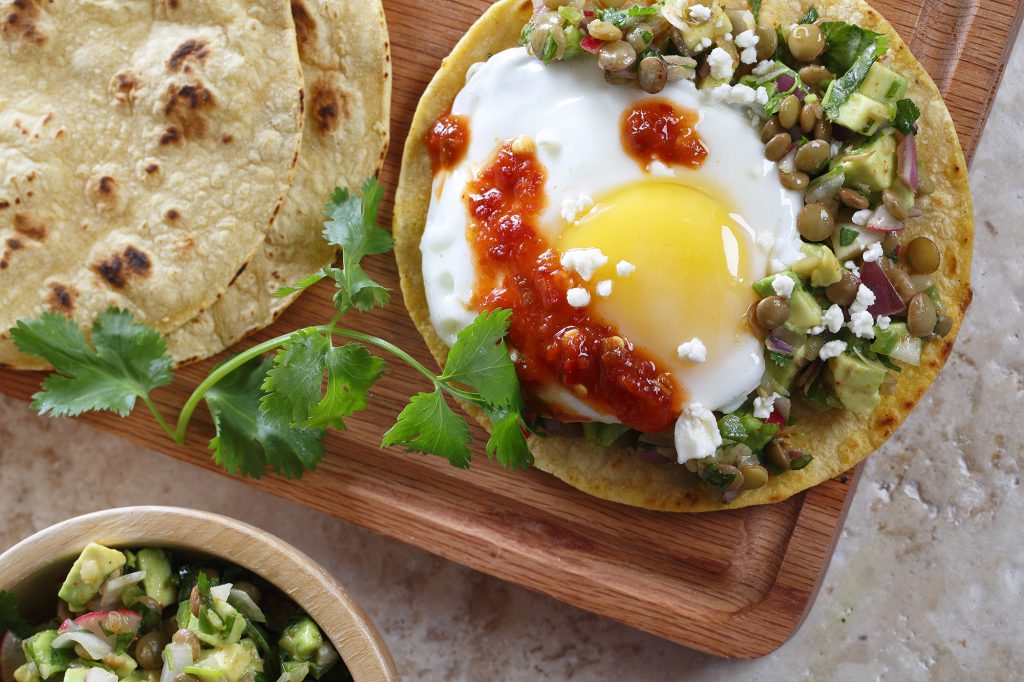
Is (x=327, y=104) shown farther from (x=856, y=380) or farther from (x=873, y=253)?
(x=856, y=380)

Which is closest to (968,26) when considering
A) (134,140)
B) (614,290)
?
(614,290)

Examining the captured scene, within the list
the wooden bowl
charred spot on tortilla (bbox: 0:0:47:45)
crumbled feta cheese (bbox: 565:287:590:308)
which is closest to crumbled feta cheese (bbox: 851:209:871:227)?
crumbled feta cheese (bbox: 565:287:590:308)

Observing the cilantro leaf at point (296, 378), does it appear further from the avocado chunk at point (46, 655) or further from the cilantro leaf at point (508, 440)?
the avocado chunk at point (46, 655)

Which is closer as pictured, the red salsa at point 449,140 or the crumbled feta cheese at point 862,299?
the crumbled feta cheese at point 862,299

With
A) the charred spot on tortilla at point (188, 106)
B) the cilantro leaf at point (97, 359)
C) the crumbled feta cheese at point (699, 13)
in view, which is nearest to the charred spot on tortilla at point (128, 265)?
the cilantro leaf at point (97, 359)

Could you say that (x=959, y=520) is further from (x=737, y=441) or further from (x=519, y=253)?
(x=519, y=253)

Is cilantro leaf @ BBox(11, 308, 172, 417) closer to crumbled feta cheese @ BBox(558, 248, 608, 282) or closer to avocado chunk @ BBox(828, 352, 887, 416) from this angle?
crumbled feta cheese @ BBox(558, 248, 608, 282)

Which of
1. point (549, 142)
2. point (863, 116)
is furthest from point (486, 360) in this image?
point (863, 116)
